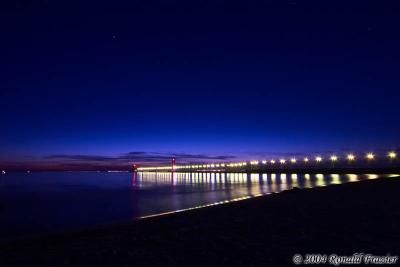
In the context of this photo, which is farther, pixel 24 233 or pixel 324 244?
pixel 24 233

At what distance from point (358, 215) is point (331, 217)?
1.17 meters

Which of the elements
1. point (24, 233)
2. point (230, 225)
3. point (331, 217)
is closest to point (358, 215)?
point (331, 217)

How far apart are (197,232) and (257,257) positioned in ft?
12.9

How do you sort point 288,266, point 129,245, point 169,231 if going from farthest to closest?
1. point 169,231
2. point 129,245
3. point 288,266

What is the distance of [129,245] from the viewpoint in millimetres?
9703

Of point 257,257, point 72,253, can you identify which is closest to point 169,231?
point 72,253

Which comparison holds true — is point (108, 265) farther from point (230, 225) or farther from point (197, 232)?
point (230, 225)

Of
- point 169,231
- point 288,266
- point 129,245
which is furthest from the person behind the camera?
point 169,231

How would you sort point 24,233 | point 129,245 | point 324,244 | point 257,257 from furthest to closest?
point 24,233
point 129,245
point 324,244
point 257,257

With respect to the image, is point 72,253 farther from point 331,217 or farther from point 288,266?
point 331,217

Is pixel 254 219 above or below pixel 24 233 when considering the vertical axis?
above

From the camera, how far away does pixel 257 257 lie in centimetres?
759

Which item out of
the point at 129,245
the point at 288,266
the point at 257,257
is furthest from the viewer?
the point at 129,245

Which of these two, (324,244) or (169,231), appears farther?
(169,231)
